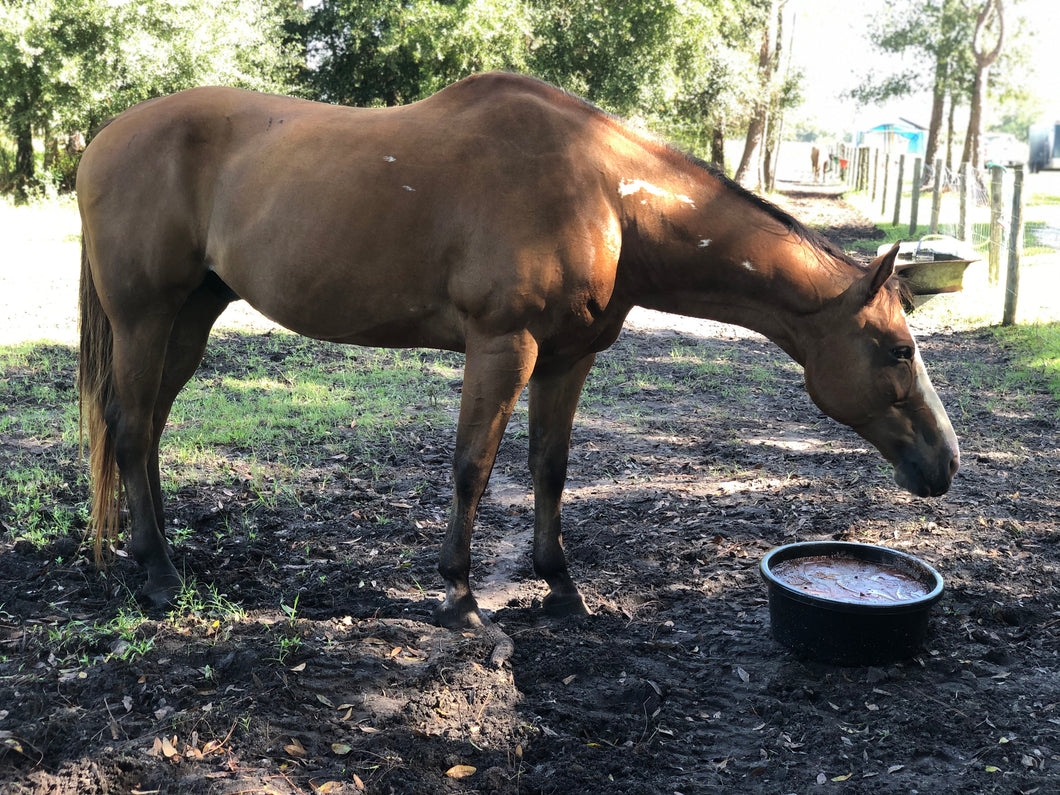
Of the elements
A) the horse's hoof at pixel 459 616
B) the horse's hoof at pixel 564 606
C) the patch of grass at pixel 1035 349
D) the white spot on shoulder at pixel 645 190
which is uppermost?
the white spot on shoulder at pixel 645 190

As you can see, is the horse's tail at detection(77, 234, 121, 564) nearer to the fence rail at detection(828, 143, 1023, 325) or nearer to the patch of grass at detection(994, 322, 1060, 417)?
the patch of grass at detection(994, 322, 1060, 417)

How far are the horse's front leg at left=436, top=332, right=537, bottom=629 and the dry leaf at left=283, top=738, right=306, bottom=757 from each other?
93 centimetres

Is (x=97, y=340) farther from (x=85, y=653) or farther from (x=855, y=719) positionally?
(x=855, y=719)

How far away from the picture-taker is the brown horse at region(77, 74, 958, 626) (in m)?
3.29

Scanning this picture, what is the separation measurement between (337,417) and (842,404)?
3.90 meters

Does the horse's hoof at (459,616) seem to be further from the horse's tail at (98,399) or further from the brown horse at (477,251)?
the horse's tail at (98,399)

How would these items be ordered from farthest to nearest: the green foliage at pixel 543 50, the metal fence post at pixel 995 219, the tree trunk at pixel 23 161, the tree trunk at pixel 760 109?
1. the tree trunk at pixel 760 109
2. the tree trunk at pixel 23 161
3. the green foliage at pixel 543 50
4. the metal fence post at pixel 995 219

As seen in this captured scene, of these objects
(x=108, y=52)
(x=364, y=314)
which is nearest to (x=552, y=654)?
(x=364, y=314)

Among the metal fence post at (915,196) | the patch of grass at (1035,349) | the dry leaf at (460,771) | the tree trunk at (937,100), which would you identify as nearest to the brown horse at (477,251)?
the dry leaf at (460,771)

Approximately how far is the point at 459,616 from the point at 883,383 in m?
1.88

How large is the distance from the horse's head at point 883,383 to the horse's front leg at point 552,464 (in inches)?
37.9

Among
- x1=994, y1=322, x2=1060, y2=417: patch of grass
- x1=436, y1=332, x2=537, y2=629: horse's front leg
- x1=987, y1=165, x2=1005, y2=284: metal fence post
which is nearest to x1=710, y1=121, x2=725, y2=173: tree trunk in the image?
x1=987, y1=165, x2=1005, y2=284: metal fence post

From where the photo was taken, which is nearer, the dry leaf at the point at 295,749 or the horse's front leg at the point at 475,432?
the dry leaf at the point at 295,749

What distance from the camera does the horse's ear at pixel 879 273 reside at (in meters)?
3.16
